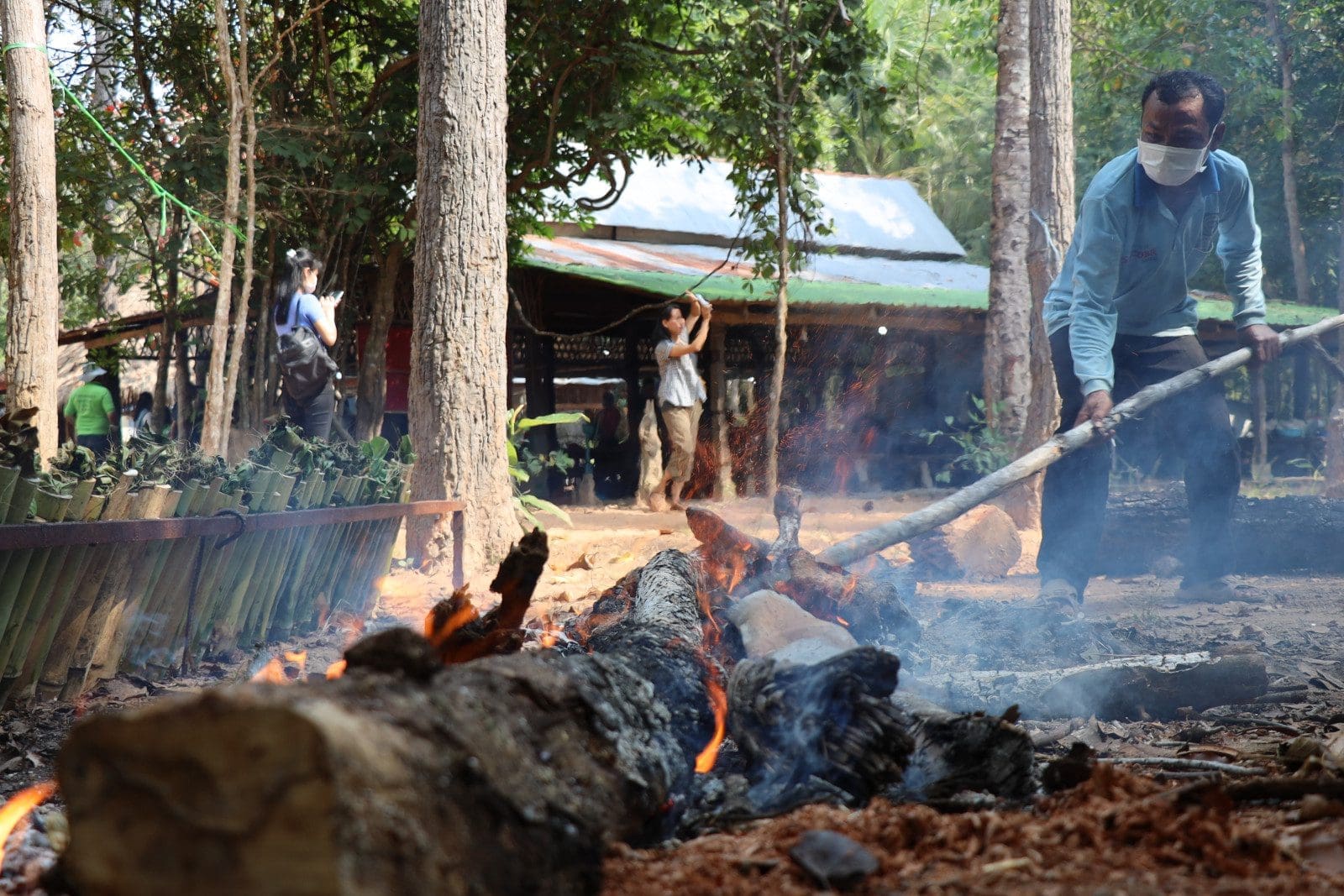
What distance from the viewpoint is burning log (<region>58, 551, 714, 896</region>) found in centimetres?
130

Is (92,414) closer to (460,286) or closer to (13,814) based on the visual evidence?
(460,286)

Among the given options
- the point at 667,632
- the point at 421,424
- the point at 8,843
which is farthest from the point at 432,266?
the point at 8,843

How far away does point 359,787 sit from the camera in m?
1.34

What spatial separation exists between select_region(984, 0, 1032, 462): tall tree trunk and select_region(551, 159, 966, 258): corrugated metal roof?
5480 millimetres

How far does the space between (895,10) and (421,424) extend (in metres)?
26.0

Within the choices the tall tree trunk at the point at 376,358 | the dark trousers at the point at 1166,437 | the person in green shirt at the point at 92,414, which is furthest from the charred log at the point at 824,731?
the person in green shirt at the point at 92,414

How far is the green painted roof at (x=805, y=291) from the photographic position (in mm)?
12039

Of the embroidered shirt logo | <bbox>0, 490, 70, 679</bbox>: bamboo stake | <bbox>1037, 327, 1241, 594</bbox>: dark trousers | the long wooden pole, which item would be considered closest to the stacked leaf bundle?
<bbox>0, 490, 70, 679</bbox>: bamboo stake

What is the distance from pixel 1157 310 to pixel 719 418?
840cm

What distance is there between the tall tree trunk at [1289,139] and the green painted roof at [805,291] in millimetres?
3415

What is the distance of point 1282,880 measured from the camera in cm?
167

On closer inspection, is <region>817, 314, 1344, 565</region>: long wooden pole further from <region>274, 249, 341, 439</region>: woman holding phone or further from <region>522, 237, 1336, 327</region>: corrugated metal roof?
<region>522, 237, 1336, 327</region>: corrugated metal roof

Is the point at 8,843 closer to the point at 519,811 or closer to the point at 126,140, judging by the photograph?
the point at 519,811

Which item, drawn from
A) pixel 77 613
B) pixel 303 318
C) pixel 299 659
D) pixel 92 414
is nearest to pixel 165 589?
pixel 77 613
